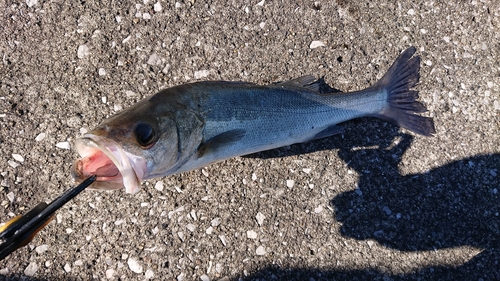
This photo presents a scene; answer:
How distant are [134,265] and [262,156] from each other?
1.43 metres

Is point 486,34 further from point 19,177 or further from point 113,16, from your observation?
point 19,177

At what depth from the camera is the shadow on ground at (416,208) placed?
10.6ft

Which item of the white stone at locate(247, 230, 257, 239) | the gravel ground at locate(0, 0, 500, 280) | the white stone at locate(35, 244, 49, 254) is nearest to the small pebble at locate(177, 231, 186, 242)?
the gravel ground at locate(0, 0, 500, 280)

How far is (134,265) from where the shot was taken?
9.92ft

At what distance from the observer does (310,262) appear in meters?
3.15

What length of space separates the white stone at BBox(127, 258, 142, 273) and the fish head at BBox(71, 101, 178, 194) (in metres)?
1.04

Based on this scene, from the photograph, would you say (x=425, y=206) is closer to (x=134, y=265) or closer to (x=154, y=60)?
(x=134, y=265)

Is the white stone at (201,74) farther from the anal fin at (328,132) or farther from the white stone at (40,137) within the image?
the white stone at (40,137)

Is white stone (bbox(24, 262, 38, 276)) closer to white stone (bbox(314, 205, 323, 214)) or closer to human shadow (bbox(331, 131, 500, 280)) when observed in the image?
white stone (bbox(314, 205, 323, 214))

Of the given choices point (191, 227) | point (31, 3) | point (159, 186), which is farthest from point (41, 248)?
point (31, 3)

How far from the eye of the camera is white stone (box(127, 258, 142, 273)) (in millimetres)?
3018

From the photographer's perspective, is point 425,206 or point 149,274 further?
point 425,206

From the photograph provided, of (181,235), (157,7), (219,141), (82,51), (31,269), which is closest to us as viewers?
(219,141)

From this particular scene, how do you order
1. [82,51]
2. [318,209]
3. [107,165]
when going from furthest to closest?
[82,51] < [318,209] < [107,165]
